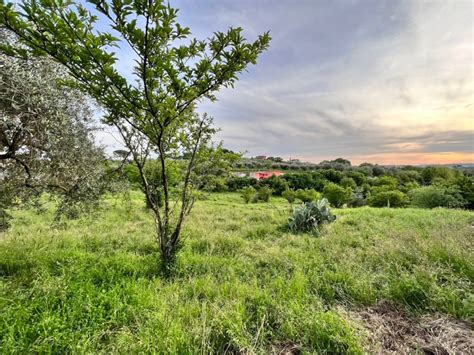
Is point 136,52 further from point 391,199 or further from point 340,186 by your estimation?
point 340,186

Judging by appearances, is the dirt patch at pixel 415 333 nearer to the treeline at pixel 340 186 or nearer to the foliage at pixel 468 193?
the treeline at pixel 340 186

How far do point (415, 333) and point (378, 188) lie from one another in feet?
127

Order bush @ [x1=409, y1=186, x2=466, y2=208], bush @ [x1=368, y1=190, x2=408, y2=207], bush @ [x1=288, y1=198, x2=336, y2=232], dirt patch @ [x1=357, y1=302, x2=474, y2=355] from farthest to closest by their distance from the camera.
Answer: bush @ [x1=368, y1=190, x2=408, y2=207]
bush @ [x1=409, y1=186, x2=466, y2=208]
bush @ [x1=288, y1=198, x2=336, y2=232]
dirt patch @ [x1=357, y1=302, x2=474, y2=355]

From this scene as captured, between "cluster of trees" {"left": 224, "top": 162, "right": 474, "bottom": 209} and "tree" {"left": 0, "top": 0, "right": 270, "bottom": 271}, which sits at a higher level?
"tree" {"left": 0, "top": 0, "right": 270, "bottom": 271}

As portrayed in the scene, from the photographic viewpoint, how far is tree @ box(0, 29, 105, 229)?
8.47 feet

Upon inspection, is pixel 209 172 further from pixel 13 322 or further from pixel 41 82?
pixel 13 322

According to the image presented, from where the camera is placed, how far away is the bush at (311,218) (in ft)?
22.4

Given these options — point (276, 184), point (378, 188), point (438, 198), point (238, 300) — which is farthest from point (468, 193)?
point (276, 184)

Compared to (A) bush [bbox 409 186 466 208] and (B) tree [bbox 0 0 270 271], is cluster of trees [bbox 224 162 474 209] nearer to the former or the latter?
(A) bush [bbox 409 186 466 208]

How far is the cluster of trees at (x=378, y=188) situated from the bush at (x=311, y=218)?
8.25ft

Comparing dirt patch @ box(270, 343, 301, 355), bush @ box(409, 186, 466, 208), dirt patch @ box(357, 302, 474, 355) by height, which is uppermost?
dirt patch @ box(357, 302, 474, 355)

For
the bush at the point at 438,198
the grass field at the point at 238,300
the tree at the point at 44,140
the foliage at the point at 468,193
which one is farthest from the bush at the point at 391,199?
the tree at the point at 44,140

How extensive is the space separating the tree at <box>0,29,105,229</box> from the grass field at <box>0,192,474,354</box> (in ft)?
2.95

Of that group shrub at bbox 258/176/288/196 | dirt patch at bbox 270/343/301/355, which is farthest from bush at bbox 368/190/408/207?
dirt patch at bbox 270/343/301/355
